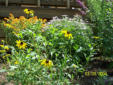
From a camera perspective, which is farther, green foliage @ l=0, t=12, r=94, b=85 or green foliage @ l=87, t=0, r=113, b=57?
green foliage @ l=87, t=0, r=113, b=57

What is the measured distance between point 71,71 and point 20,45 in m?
1.20

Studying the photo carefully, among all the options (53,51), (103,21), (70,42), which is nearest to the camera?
(53,51)

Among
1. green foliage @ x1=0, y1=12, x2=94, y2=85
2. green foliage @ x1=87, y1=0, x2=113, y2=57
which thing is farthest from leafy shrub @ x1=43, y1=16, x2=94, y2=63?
green foliage @ x1=87, y1=0, x2=113, y2=57

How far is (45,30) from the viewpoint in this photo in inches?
154

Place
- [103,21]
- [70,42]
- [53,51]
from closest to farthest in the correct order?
[53,51]
[70,42]
[103,21]

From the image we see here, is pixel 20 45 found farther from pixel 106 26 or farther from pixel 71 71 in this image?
pixel 106 26

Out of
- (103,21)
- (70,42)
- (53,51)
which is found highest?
(103,21)

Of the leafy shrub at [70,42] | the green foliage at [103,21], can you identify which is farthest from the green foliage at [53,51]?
the green foliage at [103,21]

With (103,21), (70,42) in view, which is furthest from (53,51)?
(103,21)

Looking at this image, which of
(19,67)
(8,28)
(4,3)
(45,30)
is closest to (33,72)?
(19,67)

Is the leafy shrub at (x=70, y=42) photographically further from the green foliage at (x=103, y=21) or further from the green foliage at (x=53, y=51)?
the green foliage at (x=103, y=21)

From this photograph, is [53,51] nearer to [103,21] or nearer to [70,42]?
[70,42]

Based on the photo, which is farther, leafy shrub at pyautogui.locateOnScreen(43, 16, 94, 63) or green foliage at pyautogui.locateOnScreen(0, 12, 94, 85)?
leafy shrub at pyautogui.locateOnScreen(43, 16, 94, 63)

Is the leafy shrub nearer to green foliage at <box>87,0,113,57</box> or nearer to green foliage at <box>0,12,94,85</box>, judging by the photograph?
green foliage at <box>0,12,94,85</box>
